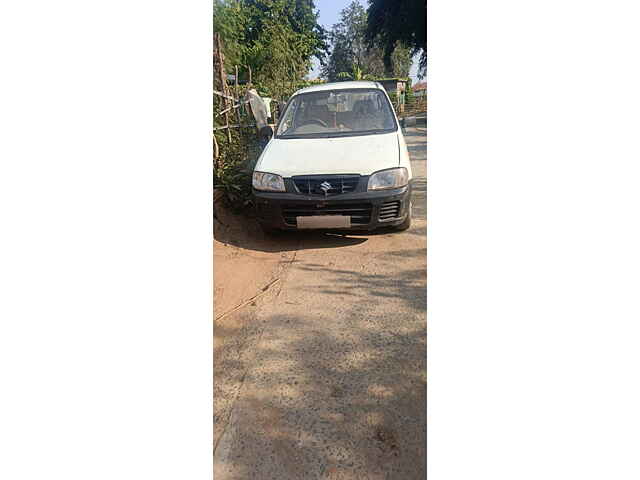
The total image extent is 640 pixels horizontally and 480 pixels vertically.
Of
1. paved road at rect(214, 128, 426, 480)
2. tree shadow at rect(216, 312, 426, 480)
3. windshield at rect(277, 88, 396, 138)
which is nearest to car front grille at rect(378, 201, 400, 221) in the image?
paved road at rect(214, 128, 426, 480)

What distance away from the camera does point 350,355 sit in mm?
2059

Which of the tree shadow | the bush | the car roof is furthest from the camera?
the bush

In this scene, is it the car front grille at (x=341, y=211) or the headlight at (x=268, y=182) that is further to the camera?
the headlight at (x=268, y=182)

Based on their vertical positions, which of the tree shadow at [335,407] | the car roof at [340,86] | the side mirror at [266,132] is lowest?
the tree shadow at [335,407]

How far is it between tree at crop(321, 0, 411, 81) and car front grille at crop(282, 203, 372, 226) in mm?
843

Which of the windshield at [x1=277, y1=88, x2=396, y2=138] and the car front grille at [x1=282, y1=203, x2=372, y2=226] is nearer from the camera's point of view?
the car front grille at [x1=282, y1=203, x2=372, y2=226]

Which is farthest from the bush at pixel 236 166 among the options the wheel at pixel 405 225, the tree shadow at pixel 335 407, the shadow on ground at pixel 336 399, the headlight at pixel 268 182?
the tree shadow at pixel 335 407

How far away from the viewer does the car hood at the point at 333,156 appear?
10.7ft

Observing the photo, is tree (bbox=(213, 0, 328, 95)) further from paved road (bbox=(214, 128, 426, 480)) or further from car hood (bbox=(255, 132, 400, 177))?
paved road (bbox=(214, 128, 426, 480))

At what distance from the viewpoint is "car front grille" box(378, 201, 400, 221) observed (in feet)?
10.8

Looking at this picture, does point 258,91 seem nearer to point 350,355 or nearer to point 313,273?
point 313,273

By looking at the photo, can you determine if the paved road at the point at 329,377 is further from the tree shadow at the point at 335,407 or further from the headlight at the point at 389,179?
the headlight at the point at 389,179

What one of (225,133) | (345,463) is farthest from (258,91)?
(345,463)

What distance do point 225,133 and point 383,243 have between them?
68.6 inches
